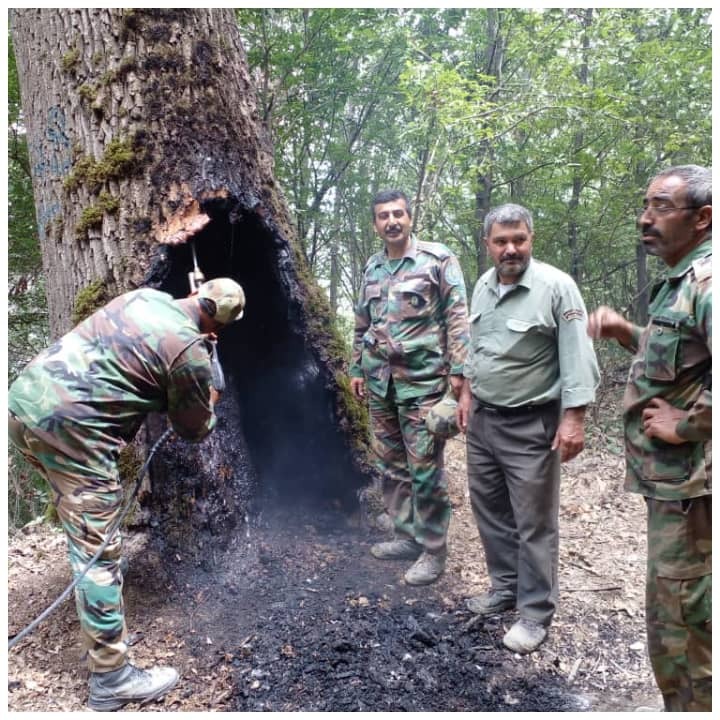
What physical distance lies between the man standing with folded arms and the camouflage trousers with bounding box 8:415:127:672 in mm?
2009

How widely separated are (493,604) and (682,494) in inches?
63.4

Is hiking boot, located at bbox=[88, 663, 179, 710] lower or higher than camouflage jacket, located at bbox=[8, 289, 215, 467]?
lower

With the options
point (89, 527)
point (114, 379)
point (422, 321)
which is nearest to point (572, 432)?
point (422, 321)

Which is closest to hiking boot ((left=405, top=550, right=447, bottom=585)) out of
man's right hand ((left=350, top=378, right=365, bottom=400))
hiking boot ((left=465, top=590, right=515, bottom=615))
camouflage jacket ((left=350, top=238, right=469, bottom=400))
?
hiking boot ((left=465, top=590, right=515, bottom=615))

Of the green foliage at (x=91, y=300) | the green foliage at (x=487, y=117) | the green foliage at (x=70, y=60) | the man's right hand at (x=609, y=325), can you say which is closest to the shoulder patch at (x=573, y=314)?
the man's right hand at (x=609, y=325)

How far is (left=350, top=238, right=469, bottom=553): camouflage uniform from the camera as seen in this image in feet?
12.0

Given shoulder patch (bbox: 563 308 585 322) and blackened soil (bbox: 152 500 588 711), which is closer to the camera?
blackened soil (bbox: 152 500 588 711)

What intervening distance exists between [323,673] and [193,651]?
2.38 feet

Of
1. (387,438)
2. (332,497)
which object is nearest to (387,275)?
(387,438)

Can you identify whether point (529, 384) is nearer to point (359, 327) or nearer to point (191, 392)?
point (359, 327)

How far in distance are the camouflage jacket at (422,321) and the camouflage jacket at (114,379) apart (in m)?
1.48

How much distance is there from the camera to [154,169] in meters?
3.35

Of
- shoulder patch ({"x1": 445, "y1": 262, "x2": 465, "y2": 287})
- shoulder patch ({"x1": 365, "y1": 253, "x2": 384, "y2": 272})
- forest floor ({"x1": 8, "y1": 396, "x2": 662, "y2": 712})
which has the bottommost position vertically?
forest floor ({"x1": 8, "y1": 396, "x2": 662, "y2": 712})

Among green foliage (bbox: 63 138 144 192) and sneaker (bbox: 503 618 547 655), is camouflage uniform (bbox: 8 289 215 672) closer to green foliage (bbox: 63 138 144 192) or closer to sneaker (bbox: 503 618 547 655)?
green foliage (bbox: 63 138 144 192)
